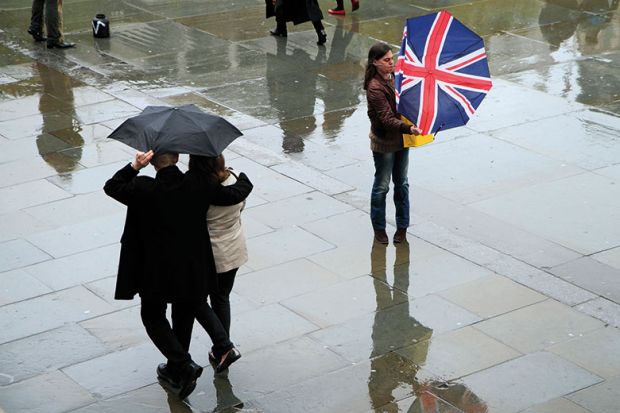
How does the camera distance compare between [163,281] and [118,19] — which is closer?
[163,281]

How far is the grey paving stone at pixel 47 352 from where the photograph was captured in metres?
7.03

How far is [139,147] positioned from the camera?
616 centimetres

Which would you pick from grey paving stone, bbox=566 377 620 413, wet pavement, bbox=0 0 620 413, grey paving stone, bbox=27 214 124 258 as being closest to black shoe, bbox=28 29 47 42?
wet pavement, bbox=0 0 620 413

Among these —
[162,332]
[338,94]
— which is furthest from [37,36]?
[162,332]

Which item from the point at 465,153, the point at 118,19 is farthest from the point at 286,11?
the point at 465,153

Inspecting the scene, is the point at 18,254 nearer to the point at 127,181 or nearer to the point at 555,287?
the point at 127,181

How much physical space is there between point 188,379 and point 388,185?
3035mm

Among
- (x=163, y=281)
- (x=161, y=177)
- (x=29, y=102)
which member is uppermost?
(x=161, y=177)

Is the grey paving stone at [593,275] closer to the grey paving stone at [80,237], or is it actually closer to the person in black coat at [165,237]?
the person in black coat at [165,237]

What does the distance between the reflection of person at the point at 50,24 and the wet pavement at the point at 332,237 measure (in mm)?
282

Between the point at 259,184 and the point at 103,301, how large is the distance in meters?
2.72

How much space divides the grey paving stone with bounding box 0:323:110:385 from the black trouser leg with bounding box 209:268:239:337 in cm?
94

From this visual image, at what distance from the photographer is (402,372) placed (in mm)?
7016

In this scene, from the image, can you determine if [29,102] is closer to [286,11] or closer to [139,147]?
[286,11]
